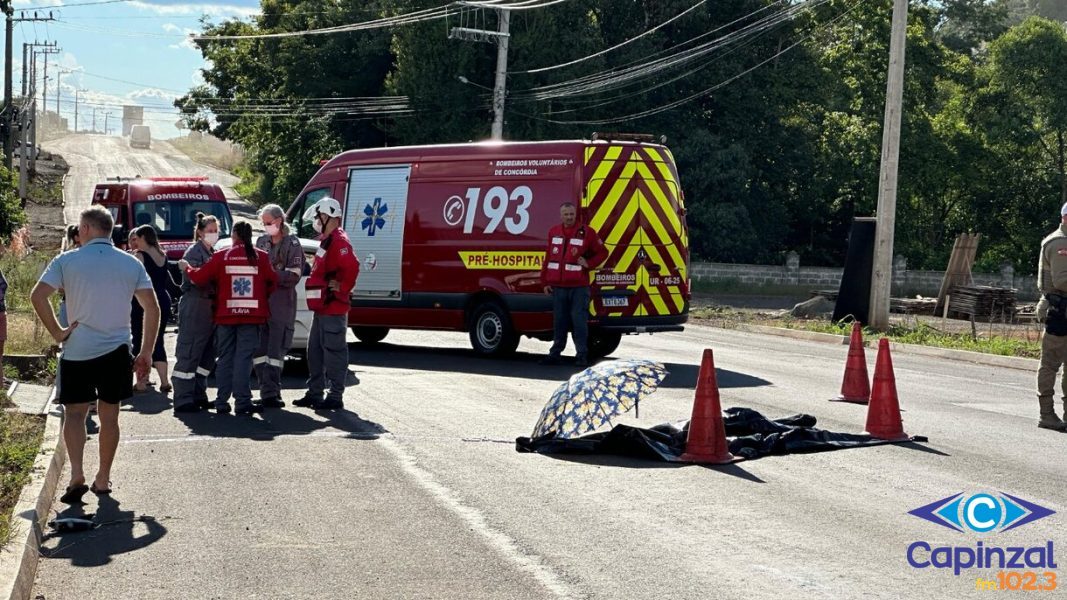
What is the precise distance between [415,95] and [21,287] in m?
27.2

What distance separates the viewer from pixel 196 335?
42.1ft

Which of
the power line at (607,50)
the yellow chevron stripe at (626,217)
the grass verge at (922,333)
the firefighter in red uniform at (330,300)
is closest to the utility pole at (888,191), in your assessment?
the grass verge at (922,333)

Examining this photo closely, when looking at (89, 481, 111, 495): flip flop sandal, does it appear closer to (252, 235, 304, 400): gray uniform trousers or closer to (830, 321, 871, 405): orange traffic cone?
(252, 235, 304, 400): gray uniform trousers

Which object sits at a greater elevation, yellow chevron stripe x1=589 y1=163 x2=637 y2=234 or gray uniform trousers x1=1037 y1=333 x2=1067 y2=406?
yellow chevron stripe x1=589 y1=163 x2=637 y2=234

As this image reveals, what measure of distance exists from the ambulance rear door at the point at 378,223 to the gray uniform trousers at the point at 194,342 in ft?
18.7

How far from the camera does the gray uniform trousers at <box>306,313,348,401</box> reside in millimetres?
12664

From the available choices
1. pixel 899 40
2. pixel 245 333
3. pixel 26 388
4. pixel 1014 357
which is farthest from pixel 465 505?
pixel 899 40

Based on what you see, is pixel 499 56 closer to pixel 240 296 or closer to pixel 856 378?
pixel 856 378

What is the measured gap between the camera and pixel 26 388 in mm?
13219

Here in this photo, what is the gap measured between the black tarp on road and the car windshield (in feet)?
58.3

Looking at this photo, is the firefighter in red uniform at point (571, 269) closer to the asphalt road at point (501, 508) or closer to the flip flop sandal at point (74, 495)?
the asphalt road at point (501, 508)

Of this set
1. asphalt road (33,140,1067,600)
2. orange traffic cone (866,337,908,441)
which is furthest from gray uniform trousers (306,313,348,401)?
orange traffic cone (866,337,908,441)

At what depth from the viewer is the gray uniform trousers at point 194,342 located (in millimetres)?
12641

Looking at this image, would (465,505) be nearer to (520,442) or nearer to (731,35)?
(520,442)
